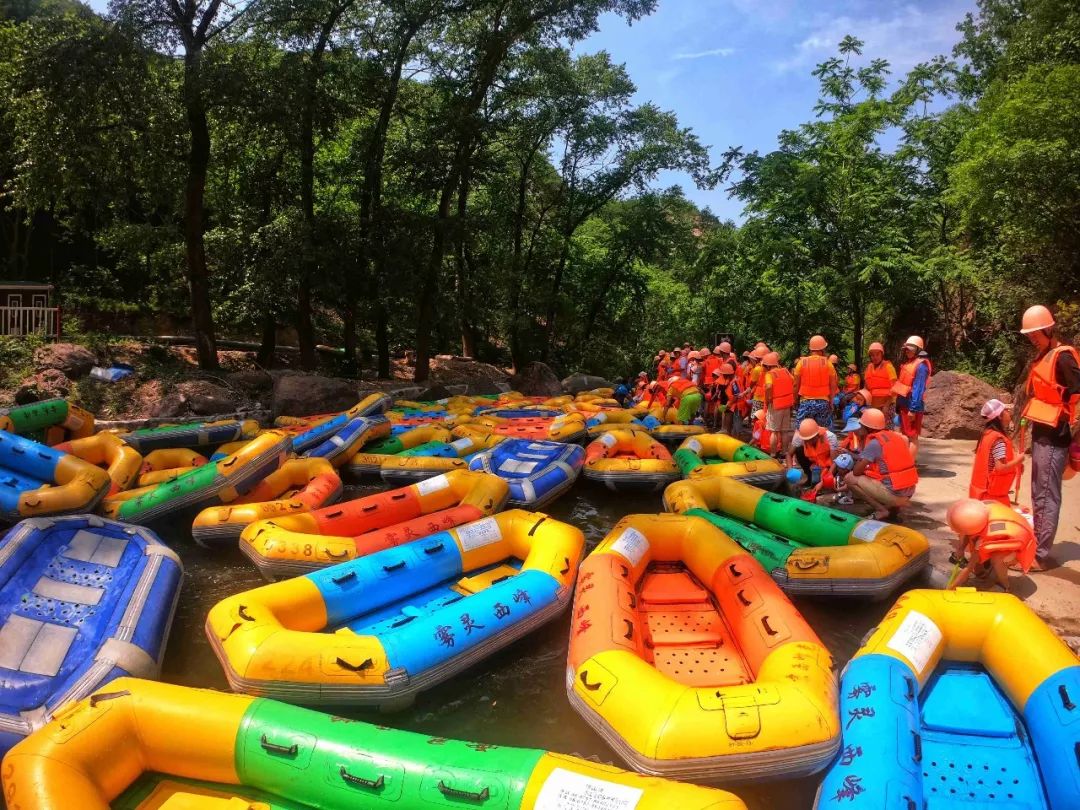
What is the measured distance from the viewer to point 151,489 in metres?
6.03

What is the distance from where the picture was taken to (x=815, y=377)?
7.35 metres

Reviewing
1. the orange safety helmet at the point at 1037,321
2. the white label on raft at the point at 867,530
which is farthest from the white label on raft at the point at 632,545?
the orange safety helmet at the point at 1037,321

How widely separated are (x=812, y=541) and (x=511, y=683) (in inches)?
107

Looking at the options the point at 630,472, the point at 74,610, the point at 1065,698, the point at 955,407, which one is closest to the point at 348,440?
the point at 630,472

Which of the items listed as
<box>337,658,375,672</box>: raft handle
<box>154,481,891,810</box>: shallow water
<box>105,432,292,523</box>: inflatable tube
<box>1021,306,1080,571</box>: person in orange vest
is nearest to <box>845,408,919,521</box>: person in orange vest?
<box>1021,306,1080,571</box>: person in orange vest

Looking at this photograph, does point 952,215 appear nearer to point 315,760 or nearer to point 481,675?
point 481,675

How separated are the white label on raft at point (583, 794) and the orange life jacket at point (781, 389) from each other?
606 centimetres

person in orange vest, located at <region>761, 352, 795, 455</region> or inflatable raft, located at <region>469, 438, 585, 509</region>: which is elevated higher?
person in orange vest, located at <region>761, 352, 795, 455</region>

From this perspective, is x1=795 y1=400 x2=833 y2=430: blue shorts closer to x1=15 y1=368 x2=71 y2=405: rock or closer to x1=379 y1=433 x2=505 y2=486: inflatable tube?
x1=379 y1=433 x2=505 y2=486: inflatable tube

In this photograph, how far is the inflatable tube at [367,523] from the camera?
4.73 meters

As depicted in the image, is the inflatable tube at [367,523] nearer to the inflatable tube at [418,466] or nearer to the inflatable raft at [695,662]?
the inflatable tube at [418,466]

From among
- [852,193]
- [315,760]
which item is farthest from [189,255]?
[852,193]

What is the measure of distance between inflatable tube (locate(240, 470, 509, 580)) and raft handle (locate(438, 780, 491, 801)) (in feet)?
8.53

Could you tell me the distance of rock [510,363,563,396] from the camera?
53.2 ft
